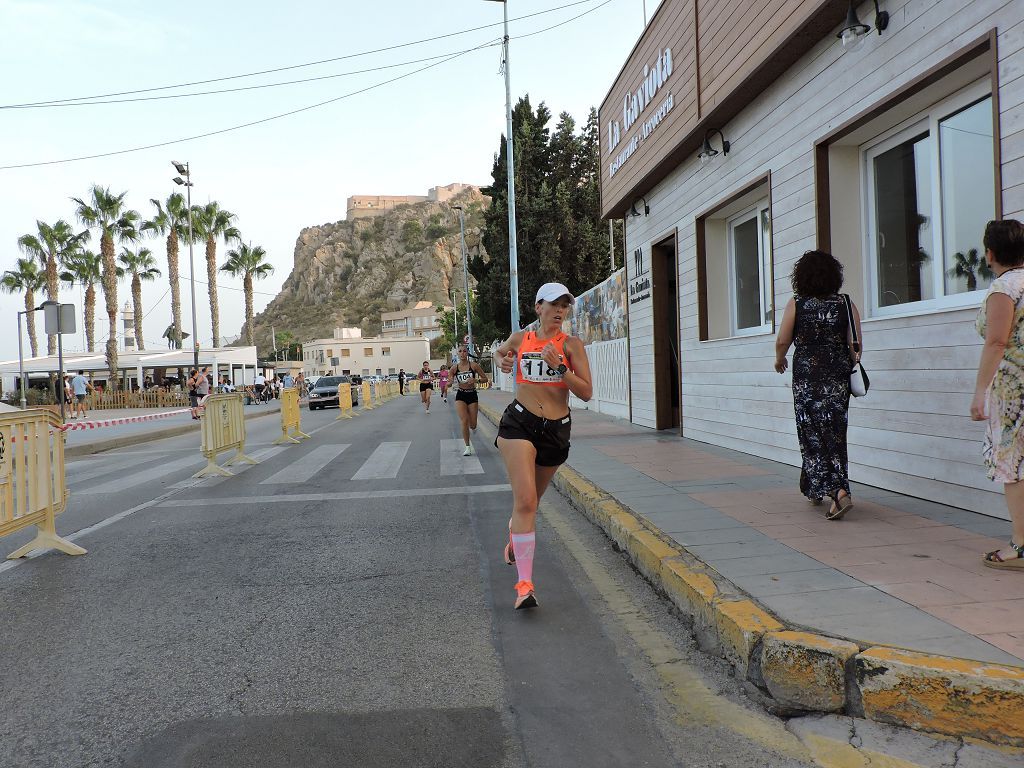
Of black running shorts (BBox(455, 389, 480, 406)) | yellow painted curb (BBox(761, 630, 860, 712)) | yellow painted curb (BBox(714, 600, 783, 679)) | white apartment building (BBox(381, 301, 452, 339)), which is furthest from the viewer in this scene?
white apartment building (BBox(381, 301, 452, 339))

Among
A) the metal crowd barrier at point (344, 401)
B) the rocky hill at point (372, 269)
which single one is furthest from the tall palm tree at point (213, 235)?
the rocky hill at point (372, 269)

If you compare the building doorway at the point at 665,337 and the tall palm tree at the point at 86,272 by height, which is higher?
the tall palm tree at the point at 86,272

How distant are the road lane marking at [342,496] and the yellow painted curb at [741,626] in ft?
15.1

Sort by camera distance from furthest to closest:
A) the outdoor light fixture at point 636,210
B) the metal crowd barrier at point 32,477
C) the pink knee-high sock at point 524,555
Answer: the outdoor light fixture at point 636,210, the metal crowd barrier at point 32,477, the pink knee-high sock at point 524,555

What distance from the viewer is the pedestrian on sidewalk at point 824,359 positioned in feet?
16.5

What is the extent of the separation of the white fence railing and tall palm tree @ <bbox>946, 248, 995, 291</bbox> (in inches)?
348

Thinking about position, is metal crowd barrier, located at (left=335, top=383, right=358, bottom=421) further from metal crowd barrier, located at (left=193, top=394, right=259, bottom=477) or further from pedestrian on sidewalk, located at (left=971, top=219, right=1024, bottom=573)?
pedestrian on sidewalk, located at (left=971, top=219, right=1024, bottom=573)

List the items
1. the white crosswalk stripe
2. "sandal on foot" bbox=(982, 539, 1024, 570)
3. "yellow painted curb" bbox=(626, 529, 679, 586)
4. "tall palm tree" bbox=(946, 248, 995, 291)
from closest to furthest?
"sandal on foot" bbox=(982, 539, 1024, 570), "yellow painted curb" bbox=(626, 529, 679, 586), "tall palm tree" bbox=(946, 248, 995, 291), the white crosswalk stripe

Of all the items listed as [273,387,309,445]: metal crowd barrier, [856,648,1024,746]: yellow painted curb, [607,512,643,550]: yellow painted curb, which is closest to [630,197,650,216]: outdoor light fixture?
[273,387,309,445]: metal crowd barrier

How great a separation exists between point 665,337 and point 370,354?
331 feet

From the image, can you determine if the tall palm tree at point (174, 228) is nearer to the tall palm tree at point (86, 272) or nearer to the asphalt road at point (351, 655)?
the tall palm tree at point (86, 272)

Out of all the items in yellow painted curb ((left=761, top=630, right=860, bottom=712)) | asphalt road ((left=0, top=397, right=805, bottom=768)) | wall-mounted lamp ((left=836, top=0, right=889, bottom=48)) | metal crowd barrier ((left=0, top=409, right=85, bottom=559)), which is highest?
wall-mounted lamp ((left=836, top=0, right=889, bottom=48))

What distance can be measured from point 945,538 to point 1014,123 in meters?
2.47

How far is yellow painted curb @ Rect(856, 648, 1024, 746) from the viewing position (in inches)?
98.3
